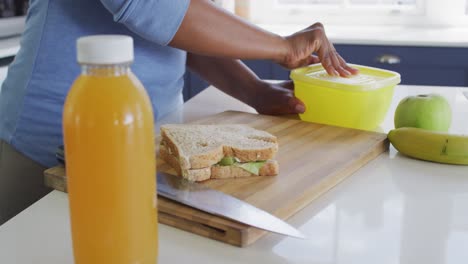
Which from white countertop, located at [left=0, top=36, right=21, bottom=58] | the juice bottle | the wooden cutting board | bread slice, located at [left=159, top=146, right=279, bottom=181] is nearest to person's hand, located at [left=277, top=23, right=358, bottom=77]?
the wooden cutting board

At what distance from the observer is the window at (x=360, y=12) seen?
3.13 m

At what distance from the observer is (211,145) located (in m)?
0.99

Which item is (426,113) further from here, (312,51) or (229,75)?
(229,75)

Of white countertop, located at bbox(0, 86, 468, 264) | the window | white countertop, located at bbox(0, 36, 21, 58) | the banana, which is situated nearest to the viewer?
white countertop, located at bbox(0, 86, 468, 264)

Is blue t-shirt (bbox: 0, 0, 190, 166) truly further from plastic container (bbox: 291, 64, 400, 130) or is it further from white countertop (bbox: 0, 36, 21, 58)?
white countertop (bbox: 0, 36, 21, 58)

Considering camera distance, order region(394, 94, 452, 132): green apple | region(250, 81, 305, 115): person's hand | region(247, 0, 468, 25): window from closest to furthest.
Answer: region(394, 94, 452, 132): green apple
region(250, 81, 305, 115): person's hand
region(247, 0, 468, 25): window

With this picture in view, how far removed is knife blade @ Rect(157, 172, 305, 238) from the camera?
0.77 meters

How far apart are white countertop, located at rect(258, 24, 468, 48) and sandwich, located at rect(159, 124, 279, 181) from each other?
180 cm

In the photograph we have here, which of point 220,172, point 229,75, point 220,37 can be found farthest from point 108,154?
point 229,75

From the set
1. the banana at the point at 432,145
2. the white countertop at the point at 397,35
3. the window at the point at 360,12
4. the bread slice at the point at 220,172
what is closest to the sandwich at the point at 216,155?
the bread slice at the point at 220,172

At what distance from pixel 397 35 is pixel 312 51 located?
169 centimetres

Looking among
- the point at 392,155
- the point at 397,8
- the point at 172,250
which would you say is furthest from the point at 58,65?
the point at 397,8

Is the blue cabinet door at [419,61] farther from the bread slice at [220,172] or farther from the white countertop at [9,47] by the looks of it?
the bread slice at [220,172]

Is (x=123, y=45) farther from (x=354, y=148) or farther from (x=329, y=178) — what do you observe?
(x=354, y=148)
